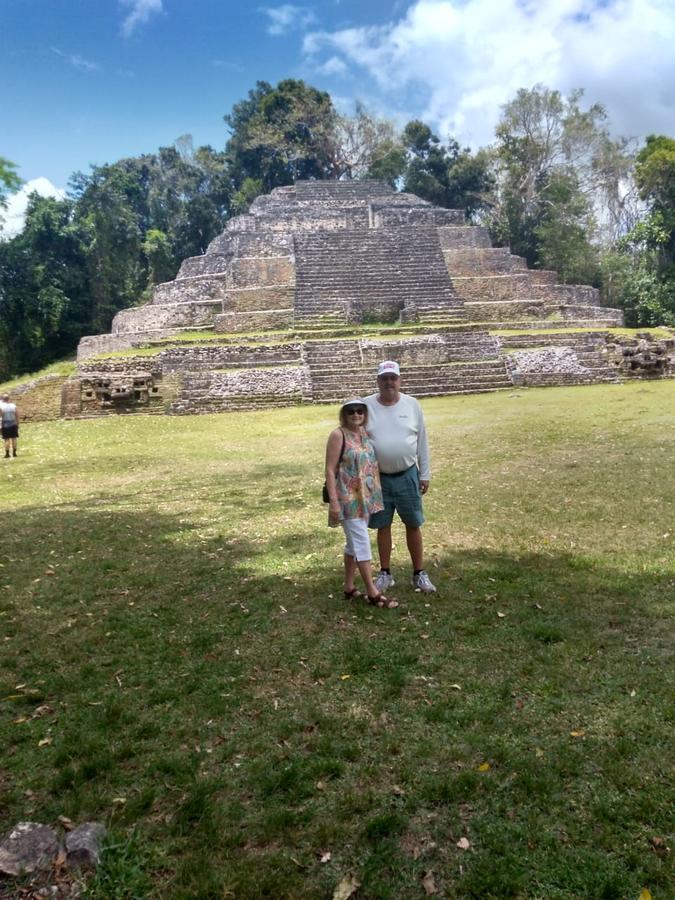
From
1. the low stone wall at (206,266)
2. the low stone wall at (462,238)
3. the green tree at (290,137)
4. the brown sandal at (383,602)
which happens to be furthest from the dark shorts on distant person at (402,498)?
the green tree at (290,137)

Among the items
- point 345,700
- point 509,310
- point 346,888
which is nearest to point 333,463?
point 345,700

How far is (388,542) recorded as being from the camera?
422 cm

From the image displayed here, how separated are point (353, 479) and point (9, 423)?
866 cm

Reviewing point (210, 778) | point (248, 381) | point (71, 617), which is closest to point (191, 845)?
point (210, 778)

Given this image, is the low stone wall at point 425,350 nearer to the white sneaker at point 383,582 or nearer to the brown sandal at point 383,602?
the white sneaker at point 383,582

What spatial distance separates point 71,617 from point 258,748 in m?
2.01

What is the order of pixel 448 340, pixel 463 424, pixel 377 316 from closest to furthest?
pixel 463 424
pixel 448 340
pixel 377 316

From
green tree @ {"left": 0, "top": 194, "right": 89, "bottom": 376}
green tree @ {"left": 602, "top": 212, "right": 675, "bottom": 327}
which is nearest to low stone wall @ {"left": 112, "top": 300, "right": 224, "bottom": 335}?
green tree @ {"left": 0, "top": 194, "right": 89, "bottom": 376}

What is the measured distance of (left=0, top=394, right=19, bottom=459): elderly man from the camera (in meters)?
10.1

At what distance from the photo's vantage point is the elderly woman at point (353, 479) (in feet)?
12.6

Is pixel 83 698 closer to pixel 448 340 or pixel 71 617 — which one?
pixel 71 617

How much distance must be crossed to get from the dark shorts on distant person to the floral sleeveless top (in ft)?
0.64

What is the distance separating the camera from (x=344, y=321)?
73.6 feet

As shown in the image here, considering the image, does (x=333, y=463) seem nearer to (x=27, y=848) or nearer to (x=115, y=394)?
(x=27, y=848)
